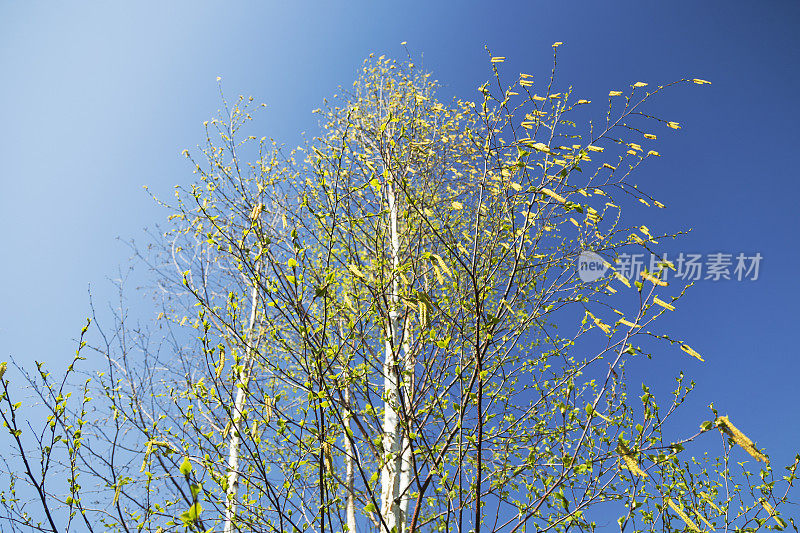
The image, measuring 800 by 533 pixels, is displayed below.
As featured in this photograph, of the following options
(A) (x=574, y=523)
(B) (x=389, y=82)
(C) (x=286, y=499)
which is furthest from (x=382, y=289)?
(B) (x=389, y=82)

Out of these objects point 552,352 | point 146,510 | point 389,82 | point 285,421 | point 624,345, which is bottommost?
point 146,510

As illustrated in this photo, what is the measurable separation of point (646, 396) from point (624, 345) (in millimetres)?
202

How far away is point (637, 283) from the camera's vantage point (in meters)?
1.79

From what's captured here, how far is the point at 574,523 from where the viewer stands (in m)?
1.96

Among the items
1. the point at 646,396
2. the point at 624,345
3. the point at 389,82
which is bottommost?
the point at 646,396

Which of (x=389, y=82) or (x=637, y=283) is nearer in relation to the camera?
(x=637, y=283)

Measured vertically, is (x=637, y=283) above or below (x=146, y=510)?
above

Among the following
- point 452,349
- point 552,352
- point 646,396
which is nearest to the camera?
point 646,396

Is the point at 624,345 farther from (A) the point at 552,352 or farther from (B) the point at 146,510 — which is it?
(B) the point at 146,510

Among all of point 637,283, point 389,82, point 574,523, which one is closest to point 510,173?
point 637,283

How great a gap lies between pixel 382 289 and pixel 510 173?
0.75 metres

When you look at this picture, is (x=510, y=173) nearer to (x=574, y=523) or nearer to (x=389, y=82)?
(x=574, y=523)

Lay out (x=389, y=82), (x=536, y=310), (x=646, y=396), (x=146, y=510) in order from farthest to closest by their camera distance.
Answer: (x=389, y=82) < (x=536, y=310) < (x=146, y=510) < (x=646, y=396)

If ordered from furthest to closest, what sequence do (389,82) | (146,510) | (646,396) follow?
(389,82) → (146,510) → (646,396)
